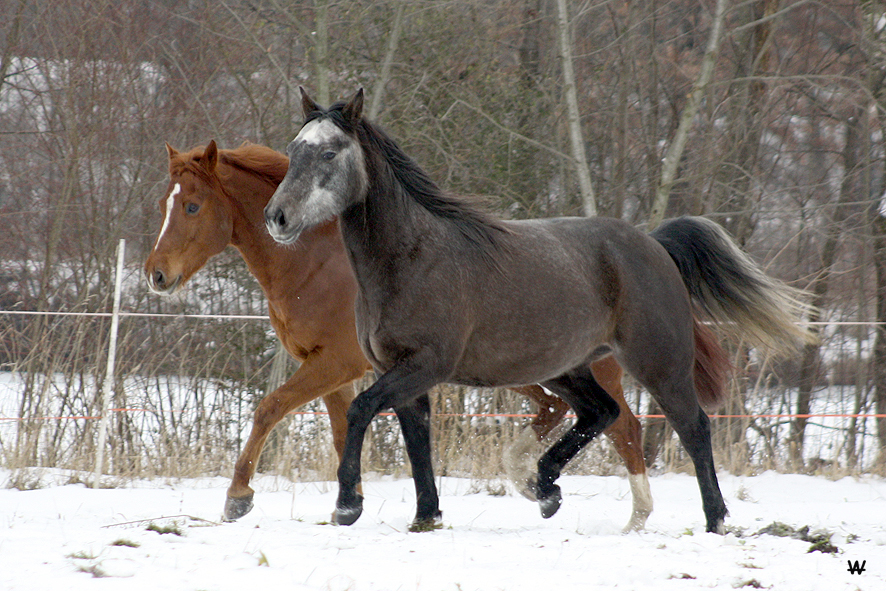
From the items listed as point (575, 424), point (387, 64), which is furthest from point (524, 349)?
point (387, 64)

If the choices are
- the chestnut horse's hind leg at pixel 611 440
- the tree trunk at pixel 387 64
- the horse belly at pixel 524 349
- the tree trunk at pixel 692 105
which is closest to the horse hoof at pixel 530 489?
the chestnut horse's hind leg at pixel 611 440

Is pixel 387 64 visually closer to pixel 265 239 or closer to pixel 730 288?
pixel 265 239

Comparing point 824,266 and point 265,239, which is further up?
point 824,266

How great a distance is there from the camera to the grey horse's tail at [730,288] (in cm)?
468

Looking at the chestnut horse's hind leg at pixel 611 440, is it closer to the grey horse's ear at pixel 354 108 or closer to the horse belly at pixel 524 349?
the horse belly at pixel 524 349

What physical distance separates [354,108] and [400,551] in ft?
6.11

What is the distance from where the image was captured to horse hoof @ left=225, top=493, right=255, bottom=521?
13.7 ft

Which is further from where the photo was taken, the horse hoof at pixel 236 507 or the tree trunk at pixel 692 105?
the tree trunk at pixel 692 105

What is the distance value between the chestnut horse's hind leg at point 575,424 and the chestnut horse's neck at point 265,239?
59.3 inches

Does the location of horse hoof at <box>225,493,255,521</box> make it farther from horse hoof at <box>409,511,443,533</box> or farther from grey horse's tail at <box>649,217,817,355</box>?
grey horse's tail at <box>649,217,817,355</box>

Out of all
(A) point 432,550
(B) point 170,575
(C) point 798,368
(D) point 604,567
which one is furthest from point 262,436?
(C) point 798,368

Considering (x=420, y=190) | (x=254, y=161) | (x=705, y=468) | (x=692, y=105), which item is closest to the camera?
(x=420, y=190)

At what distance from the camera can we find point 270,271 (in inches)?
181

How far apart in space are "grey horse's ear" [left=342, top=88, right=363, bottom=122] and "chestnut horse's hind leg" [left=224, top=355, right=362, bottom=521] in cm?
140
